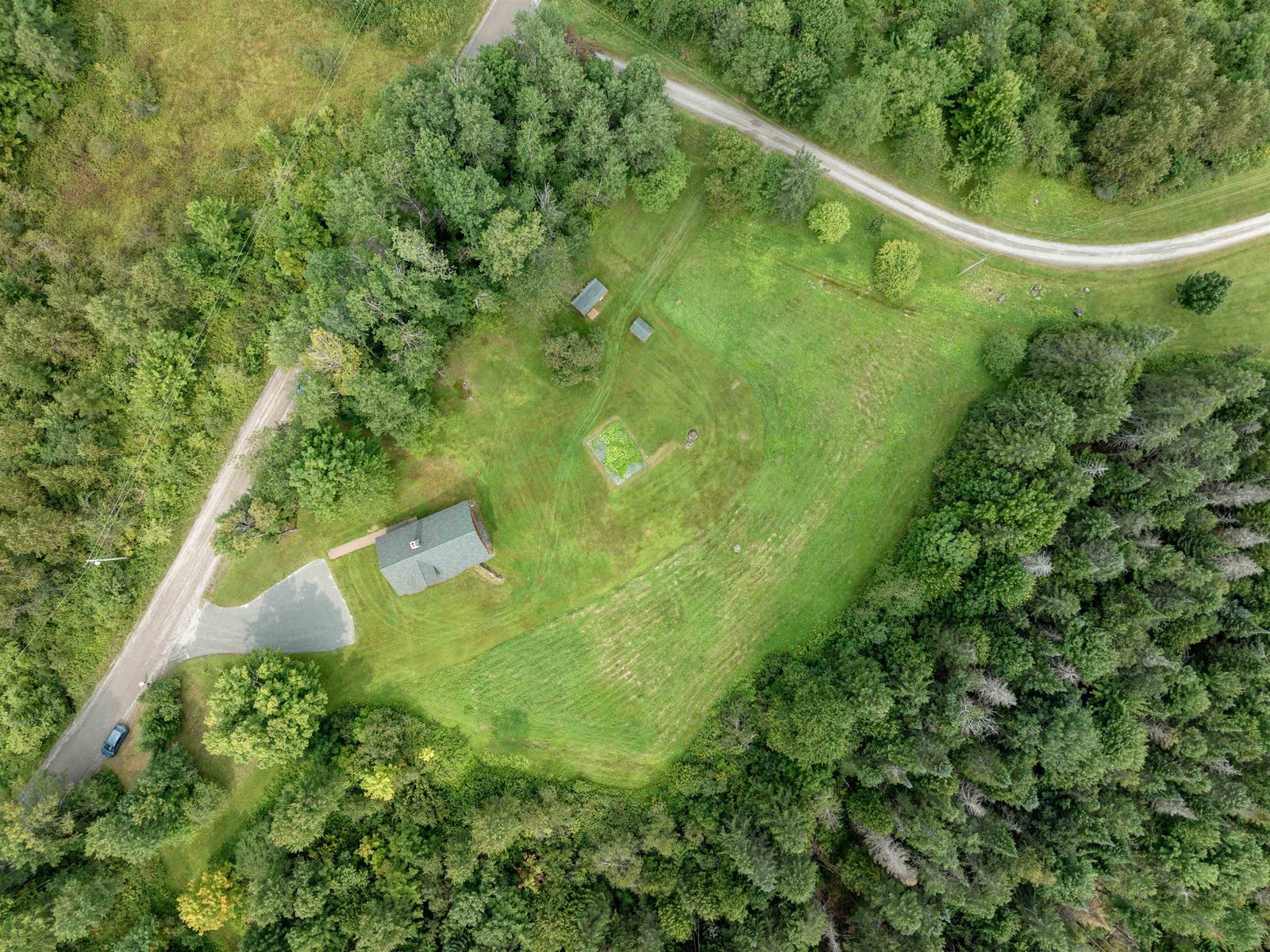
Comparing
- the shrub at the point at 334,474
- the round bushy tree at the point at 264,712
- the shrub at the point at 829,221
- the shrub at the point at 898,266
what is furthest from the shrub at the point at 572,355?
the round bushy tree at the point at 264,712

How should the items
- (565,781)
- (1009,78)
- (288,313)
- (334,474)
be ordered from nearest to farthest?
(334,474), (288,313), (1009,78), (565,781)

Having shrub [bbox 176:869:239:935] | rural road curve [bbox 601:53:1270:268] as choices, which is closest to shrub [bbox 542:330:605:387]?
rural road curve [bbox 601:53:1270:268]

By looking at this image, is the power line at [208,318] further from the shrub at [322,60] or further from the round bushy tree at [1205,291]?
the round bushy tree at [1205,291]

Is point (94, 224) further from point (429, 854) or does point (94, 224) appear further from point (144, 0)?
point (429, 854)

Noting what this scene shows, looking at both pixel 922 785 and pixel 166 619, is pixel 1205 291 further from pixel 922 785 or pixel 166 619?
pixel 166 619

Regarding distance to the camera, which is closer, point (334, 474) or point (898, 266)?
point (334, 474)

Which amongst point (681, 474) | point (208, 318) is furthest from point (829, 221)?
point (208, 318)
